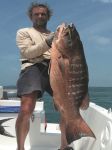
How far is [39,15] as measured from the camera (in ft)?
19.5

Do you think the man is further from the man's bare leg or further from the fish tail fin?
the fish tail fin

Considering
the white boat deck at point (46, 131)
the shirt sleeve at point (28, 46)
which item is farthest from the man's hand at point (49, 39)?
the white boat deck at point (46, 131)

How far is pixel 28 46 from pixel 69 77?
1151 millimetres

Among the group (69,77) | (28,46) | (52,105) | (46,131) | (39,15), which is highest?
(39,15)

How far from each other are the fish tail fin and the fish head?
2.30ft

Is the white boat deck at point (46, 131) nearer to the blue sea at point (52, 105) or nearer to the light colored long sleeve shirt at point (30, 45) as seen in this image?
the blue sea at point (52, 105)

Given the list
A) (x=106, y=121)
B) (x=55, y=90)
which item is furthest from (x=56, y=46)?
(x=106, y=121)

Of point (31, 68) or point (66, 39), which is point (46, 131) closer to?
point (31, 68)

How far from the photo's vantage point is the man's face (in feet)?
19.4

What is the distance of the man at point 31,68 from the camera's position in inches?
227

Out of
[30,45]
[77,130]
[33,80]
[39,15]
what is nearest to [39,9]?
[39,15]

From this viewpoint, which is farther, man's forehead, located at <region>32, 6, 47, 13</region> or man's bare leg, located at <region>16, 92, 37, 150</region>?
man's forehead, located at <region>32, 6, 47, 13</region>

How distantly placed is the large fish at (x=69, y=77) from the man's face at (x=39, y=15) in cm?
118

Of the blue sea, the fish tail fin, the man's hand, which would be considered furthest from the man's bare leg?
the fish tail fin
